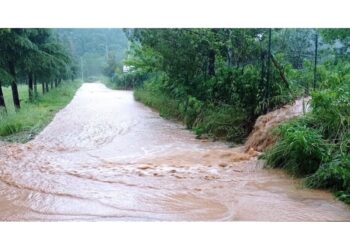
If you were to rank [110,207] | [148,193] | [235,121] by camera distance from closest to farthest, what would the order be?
[110,207]
[148,193]
[235,121]

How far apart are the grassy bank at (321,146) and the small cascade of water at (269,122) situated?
0.51 m

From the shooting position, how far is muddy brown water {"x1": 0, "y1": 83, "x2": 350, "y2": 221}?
3.74m

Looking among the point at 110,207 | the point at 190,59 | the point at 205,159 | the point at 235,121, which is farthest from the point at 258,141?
the point at 190,59

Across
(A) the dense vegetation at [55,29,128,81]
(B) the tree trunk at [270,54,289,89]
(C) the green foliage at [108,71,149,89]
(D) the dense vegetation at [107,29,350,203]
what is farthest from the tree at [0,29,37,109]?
(C) the green foliage at [108,71,149,89]

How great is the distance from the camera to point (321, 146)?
179 inches

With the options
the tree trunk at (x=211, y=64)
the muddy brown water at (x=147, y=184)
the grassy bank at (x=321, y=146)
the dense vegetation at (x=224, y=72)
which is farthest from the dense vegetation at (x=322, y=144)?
the tree trunk at (x=211, y=64)

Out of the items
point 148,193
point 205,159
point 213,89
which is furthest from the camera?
point 213,89

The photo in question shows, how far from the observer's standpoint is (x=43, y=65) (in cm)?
1015

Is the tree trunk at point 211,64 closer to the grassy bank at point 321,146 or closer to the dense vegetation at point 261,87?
the dense vegetation at point 261,87

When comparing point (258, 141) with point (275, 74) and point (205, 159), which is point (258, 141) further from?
point (275, 74)

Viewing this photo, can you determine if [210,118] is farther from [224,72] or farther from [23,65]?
[23,65]

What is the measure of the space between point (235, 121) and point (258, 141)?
1363 mm

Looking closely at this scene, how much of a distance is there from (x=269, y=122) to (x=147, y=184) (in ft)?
7.83

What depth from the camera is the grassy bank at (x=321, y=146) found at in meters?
4.11
